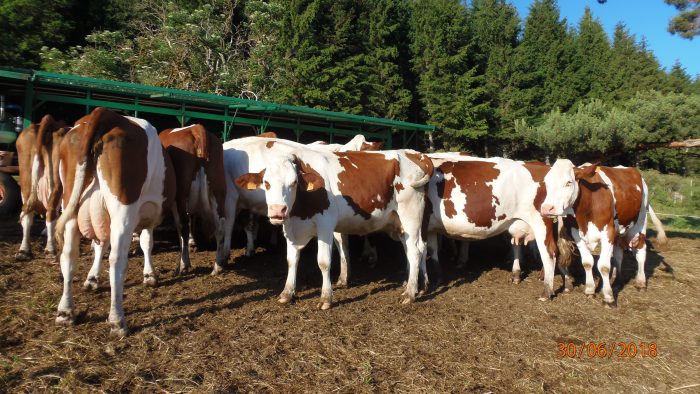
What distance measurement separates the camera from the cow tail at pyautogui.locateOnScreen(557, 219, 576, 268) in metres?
7.30

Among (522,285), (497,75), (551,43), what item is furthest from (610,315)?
(551,43)

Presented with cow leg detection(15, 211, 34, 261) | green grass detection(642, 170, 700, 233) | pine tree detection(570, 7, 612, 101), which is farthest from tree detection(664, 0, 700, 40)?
pine tree detection(570, 7, 612, 101)

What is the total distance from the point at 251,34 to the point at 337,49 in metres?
5.72

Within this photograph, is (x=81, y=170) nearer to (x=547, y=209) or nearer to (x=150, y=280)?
(x=150, y=280)

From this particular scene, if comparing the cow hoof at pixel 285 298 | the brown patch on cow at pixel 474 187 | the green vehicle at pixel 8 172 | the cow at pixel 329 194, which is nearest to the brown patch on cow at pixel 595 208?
the brown patch on cow at pixel 474 187

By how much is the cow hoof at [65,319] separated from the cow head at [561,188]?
5.95 metres

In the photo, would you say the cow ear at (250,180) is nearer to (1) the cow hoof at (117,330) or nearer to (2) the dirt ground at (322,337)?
(2) the dirt ground at (322,337)

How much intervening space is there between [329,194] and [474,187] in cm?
263

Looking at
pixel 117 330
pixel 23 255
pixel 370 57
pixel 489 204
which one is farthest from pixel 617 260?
pixel 370 57

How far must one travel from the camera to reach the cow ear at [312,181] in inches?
222

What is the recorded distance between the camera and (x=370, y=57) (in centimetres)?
3133

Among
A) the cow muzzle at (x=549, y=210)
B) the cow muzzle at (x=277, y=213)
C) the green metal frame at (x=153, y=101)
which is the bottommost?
the cow muzzle at (x=277, y=213)

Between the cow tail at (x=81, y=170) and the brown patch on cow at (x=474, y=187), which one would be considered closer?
the cow tail at (x=81, y=170)

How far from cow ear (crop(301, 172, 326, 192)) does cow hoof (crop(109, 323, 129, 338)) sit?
2504 millimetres
